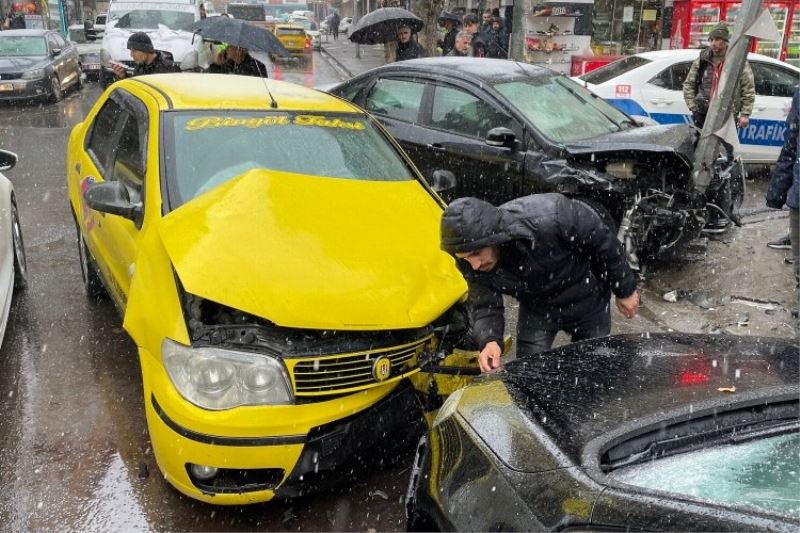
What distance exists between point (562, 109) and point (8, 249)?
4595 mm

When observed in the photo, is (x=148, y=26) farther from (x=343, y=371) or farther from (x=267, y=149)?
(x=343, y=371)

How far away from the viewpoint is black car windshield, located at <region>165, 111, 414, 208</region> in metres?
3.85

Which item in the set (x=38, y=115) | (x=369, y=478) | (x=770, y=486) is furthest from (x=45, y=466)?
(x=38, y=115)

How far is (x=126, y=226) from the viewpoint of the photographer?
3.87 m

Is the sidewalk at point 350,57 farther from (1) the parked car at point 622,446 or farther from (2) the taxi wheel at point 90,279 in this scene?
(1) the parked car at point 622,446

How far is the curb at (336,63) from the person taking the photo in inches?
918

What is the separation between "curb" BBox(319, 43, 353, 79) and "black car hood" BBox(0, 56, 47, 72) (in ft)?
30.8

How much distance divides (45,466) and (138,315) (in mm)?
954

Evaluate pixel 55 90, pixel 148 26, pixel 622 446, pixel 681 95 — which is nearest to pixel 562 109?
pixel 681 95

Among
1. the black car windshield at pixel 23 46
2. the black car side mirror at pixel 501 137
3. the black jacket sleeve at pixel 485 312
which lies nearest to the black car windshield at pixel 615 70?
the black car side mirror at pixel 501 137

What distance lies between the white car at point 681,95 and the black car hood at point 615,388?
696 centimetres

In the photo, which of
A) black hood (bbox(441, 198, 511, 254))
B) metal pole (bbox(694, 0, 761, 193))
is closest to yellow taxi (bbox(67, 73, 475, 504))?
black hood (bbox(441, 198, 511, 254))

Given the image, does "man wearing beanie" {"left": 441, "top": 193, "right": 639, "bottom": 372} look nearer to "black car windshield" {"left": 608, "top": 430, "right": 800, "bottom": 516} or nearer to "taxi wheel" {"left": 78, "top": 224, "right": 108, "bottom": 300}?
"black car windshield" {"left": 608, "top": 430, "right": 800, "bottom": 516}

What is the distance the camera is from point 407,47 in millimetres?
9852
